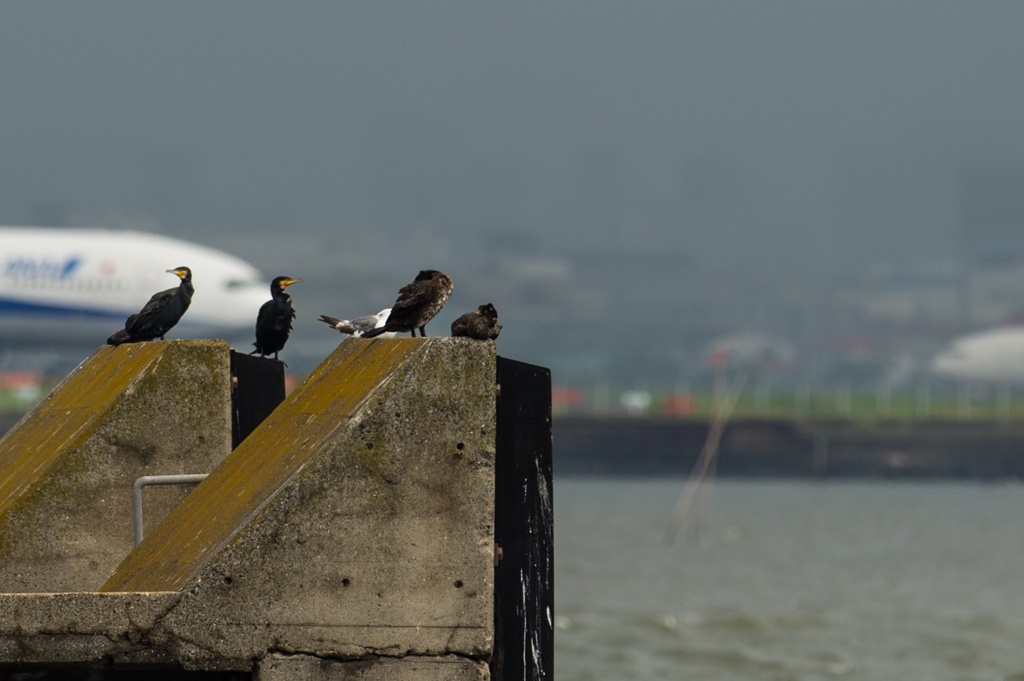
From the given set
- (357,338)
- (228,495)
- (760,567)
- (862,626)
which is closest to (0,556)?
(228,495)

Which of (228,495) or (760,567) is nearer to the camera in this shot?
(228,495)

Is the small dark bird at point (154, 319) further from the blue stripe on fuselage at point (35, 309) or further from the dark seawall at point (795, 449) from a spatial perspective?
the dark seawall at point (795, 449)

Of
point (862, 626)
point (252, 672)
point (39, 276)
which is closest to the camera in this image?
point (252, 672)

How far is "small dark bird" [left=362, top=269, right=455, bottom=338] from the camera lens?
328 inches

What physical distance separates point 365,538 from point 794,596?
39.6m

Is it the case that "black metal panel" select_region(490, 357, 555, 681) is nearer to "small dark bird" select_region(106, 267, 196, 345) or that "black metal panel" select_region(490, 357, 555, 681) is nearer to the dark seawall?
"small dark bird" select_region(106, 267, 196, 345)

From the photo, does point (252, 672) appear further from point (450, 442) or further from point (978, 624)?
point (978, 624)

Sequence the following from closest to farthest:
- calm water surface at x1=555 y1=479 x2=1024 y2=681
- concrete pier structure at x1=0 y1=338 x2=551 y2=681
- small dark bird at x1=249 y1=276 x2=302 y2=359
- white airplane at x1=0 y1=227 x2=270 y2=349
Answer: concrete pier structure at x1=0 y1=338 x2=551 y2=681 → small dark bird at x1=249 y1=276 x2=302 y2=359 → calm water surface at x1=555 y1=479 x2=1024 y2=681 → white airplane at x1=0 y1=227 x2=270 y2=349

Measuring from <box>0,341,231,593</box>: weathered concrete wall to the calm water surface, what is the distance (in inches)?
763

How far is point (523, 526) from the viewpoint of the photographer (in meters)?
7.79

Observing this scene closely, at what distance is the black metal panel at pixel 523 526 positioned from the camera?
24.4 feet

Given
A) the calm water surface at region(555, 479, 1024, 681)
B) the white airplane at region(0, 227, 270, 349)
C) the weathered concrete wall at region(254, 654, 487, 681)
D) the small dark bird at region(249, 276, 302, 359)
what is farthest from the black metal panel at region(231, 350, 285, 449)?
the white airplane at region(0, 227, 270, 349)

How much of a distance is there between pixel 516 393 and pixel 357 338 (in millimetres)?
900

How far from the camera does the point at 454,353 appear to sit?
7.20m
